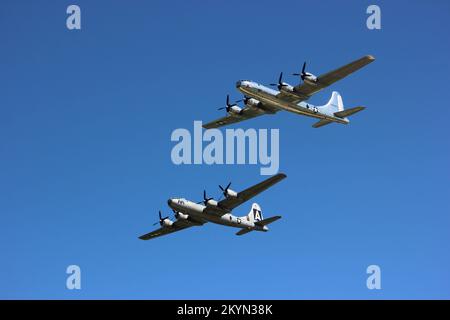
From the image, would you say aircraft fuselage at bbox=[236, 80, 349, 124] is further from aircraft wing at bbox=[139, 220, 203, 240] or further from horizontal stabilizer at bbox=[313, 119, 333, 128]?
aircraft wing at bbox=[139, 220, 203, 240]

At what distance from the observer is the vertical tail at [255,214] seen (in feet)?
231

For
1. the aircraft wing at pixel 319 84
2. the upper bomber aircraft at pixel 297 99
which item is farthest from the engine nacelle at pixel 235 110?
the aircraft wing at pixel 319 84

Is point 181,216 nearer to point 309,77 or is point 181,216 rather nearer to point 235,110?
point 235,110

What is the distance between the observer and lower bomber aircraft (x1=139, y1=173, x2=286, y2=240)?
210ft

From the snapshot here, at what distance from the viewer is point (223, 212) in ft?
218

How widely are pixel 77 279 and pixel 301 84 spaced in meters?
25.7

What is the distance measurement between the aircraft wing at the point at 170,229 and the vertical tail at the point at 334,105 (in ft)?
53.5

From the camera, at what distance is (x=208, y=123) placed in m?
74.7

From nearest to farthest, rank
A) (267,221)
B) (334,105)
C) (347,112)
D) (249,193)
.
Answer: (249,193) → (347,112) → (267,221) → (334,105)

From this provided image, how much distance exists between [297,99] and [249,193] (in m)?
9.62

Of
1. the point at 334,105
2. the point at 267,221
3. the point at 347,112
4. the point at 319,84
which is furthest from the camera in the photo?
the point at 334,105

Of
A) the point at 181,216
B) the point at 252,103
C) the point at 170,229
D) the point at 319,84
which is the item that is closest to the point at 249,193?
the point at 181,216
